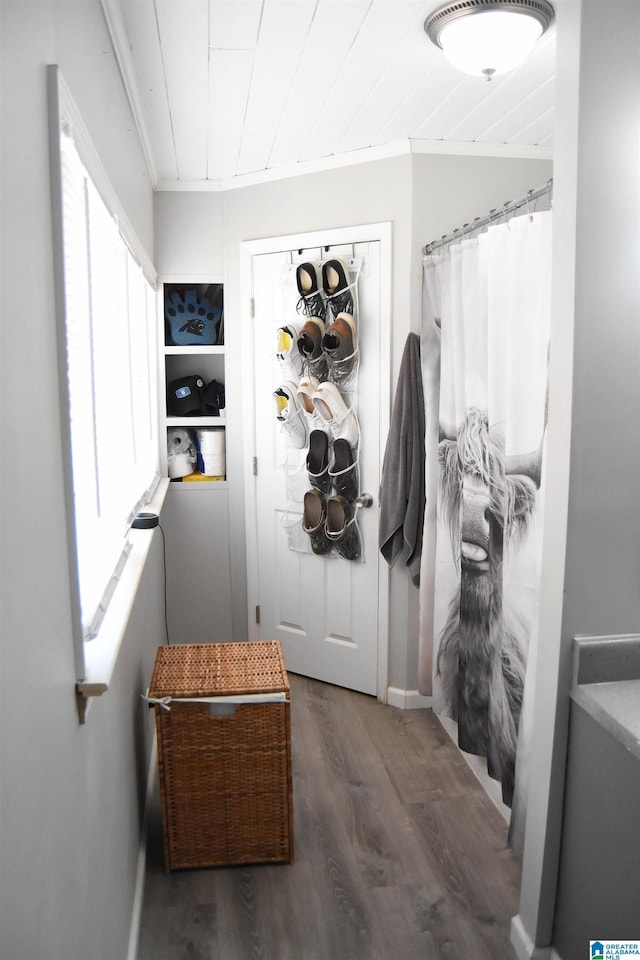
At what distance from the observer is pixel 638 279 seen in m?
1.67

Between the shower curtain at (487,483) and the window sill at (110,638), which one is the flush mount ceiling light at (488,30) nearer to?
the shower curtain at (487,483)

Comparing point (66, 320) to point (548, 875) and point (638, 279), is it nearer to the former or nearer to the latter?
point (638, 279)

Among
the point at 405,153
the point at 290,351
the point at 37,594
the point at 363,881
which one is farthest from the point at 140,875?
the point at 405,153

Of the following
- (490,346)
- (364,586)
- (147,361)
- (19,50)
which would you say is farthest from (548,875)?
(147,361)

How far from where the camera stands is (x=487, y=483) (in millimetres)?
2398

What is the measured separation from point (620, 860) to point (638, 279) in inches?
49.6

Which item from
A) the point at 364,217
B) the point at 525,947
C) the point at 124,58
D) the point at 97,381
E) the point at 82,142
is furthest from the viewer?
the point at 364,217

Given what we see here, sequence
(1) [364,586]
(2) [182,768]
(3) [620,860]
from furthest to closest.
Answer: (1) [364,586] → (2) [182,768] → (3) [620,860]

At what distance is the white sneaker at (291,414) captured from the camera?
3402 mm

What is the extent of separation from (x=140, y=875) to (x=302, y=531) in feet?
5.57

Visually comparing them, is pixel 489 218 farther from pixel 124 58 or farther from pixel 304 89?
pixel 124 58

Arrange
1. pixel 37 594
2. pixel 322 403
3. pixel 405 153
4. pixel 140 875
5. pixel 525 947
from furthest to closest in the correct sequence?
pixel 322 403, pixel 405 153, pixel 140 875, pixel 525 947, pixel 37 594

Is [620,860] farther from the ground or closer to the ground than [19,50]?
closer to the ground

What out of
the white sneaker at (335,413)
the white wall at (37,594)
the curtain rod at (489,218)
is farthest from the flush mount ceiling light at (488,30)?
the white sneaker at (335,413)
